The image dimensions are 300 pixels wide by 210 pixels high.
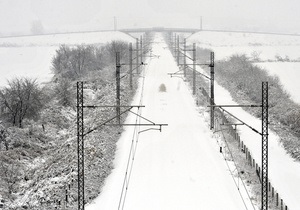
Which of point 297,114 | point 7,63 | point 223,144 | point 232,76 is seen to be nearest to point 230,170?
point 223,144

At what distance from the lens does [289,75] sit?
7475 centimetres

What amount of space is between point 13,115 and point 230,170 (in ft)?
65.5

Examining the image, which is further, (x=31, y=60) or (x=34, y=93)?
(x=31, y=60)

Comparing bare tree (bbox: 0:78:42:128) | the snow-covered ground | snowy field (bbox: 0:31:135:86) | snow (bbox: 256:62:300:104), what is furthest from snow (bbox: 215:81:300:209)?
snowy field (bbox: 0:31:135:86)

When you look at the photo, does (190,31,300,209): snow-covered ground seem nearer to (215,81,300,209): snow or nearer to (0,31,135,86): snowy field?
(215,81,300,209): snow

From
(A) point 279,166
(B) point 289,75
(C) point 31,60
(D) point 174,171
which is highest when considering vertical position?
(C) point 31,60

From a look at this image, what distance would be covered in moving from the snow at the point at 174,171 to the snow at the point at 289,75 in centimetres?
2070

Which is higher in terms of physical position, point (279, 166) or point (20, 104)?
point (20, 104)

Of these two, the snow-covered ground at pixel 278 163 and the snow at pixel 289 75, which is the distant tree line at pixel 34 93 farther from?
the snow at pixel 289 75

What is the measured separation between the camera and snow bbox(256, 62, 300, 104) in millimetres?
59481

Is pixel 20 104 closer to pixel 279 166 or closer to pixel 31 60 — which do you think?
pixel 279 166

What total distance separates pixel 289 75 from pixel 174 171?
53.6 m

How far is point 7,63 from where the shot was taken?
102562 millimetres

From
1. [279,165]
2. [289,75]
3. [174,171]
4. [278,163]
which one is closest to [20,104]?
[174,171]
